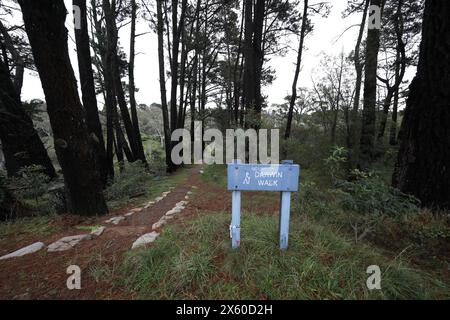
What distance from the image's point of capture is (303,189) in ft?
12.1

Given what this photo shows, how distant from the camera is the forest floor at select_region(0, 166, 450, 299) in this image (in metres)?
1.63

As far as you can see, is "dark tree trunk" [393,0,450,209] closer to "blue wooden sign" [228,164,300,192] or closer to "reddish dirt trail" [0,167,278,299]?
"blue wooden sign" [228,164,300,192]

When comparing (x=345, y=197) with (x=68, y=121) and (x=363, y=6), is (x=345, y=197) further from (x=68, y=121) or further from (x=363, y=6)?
(x=363, y=6)

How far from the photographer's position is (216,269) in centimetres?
183

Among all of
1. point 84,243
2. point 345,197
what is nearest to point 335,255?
point 345,197

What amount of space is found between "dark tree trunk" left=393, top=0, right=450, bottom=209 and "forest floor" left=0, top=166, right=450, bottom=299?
1809 mm

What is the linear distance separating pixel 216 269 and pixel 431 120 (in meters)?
4.00

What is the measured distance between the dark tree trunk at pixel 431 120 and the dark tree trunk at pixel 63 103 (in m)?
5.35

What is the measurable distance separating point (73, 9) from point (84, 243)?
5.41 meters

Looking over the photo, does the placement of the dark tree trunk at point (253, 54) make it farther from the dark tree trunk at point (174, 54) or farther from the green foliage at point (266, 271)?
the green foliage at point (266, 271)

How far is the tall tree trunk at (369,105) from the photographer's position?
527 centimetres

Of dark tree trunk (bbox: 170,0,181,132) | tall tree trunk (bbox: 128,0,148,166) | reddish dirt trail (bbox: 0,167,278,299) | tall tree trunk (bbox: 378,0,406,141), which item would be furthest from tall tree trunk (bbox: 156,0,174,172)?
tall tree trunk (bbox: 378,0,406,141)

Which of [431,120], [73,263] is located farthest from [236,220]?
[431,120]

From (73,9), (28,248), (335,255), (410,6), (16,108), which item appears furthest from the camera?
(410,6)
